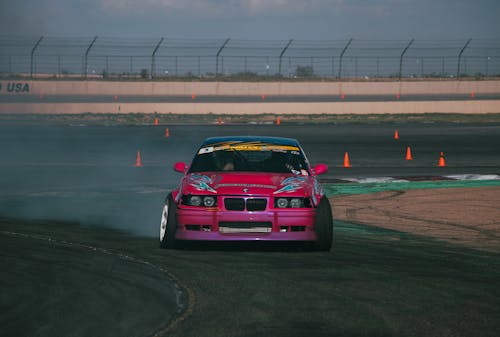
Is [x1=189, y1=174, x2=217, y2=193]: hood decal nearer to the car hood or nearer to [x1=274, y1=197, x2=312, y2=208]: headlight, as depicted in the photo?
the car hood

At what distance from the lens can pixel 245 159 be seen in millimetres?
11352

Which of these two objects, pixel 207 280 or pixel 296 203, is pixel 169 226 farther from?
pixel 207 280

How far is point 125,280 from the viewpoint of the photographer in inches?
331

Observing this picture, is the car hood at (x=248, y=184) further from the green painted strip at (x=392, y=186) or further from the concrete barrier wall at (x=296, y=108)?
the concrete barrier wall at (x=296, y=108)

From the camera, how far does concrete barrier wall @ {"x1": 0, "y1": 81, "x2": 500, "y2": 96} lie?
61.2m

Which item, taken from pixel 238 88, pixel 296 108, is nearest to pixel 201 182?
pixel 296 108

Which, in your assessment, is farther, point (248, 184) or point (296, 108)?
point (296, 108)

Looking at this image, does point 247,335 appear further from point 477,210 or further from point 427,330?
point 477,210

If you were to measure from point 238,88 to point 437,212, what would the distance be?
160 ft

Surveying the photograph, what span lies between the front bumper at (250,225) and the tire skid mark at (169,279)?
0.73 metres

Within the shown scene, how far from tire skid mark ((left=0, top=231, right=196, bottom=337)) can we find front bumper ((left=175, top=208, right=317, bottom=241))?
725mm

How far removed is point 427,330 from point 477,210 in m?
8.85

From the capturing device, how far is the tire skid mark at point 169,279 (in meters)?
6.88

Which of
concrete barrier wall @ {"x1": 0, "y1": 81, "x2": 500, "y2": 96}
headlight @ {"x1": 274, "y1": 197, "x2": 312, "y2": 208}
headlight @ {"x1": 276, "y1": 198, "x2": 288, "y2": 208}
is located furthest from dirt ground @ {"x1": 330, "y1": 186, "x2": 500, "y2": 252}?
concrete barrier wall @ {"x1": 0, "y1": 81, "x2": 500, "y2": 96}
